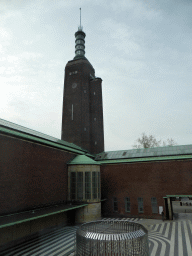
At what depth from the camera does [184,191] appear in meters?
26.9

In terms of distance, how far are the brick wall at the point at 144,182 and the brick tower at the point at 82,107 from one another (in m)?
9.76

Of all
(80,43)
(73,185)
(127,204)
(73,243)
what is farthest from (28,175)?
(80,43)

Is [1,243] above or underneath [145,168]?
underneath

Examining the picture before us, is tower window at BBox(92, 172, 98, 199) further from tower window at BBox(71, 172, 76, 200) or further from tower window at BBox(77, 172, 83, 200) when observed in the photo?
tower window at BBox(71, 172, 76, 200)

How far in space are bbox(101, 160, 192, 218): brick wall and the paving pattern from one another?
5.50m

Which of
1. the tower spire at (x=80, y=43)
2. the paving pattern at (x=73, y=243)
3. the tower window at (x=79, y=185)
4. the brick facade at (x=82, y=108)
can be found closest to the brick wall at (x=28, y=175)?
the tower window at (x=79, y=185)

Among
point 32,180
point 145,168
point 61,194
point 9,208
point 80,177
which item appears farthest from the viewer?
point 145,168

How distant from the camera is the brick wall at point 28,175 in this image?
56.0ft

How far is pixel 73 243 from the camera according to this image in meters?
17.7

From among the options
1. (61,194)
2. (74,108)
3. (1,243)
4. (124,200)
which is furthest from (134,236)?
(74,108)

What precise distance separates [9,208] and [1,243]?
2.69 metres

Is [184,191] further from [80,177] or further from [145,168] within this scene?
[80,177]

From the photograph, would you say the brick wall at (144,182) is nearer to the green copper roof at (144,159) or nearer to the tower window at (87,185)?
the green copper roof at (144,159)

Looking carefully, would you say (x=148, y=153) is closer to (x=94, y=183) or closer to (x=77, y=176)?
(x=94, y=183)
